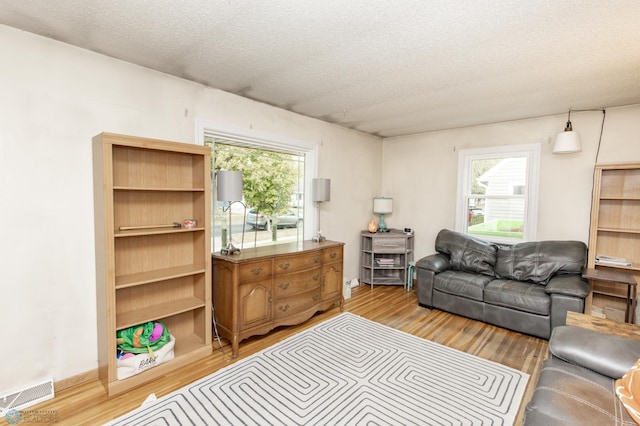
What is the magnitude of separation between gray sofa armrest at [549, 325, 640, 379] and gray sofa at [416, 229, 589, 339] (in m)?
1.36

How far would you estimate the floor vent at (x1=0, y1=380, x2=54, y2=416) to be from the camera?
6.40ft

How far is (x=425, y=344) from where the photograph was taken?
2914 mm

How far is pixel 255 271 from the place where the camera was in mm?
2777

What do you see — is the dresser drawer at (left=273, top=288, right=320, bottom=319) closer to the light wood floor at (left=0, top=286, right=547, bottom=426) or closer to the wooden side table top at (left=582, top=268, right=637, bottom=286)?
the light wood floor at (left=0, top=286, right=547, bottom=426)

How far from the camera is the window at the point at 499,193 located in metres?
3.91

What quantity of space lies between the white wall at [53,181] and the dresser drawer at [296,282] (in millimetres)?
1506

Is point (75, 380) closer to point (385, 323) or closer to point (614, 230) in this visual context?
point (385, 323)

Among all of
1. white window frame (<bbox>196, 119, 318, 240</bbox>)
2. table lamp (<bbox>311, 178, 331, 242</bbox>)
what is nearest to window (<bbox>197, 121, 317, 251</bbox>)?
white window frame (<bbox>196, 119, 318, 240</bbox>)

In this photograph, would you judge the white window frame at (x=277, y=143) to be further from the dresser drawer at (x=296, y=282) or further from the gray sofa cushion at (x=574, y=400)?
the gray sofa cushion at (x=574, y=400)

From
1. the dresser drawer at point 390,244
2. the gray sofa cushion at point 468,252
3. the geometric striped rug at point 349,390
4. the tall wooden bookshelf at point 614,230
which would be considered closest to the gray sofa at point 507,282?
the gray sofa cushion at point 468,252

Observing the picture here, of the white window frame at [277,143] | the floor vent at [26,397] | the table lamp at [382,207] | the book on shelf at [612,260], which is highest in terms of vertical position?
the white window frame at [277,143]

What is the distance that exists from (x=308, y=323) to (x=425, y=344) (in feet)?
4.06

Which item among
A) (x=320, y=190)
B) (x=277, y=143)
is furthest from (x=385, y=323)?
(x=277, y=143)

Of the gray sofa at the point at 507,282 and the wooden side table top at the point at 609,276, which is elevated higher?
the wooden side table top at the point at 609,276
